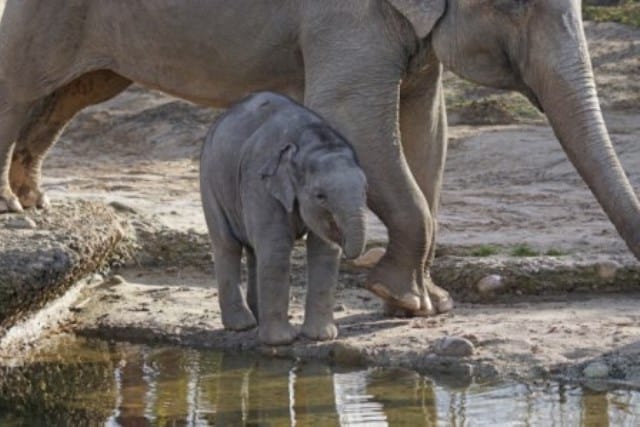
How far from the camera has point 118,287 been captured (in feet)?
33.1

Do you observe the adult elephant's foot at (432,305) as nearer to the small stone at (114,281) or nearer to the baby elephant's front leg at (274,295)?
the baby elephant's front leg at (274,295)

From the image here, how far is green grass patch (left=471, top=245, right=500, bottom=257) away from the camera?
10.2 m

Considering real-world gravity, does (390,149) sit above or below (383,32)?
below

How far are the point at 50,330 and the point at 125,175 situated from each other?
4286mm

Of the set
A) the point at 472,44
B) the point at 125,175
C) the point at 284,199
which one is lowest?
the point at 125,175

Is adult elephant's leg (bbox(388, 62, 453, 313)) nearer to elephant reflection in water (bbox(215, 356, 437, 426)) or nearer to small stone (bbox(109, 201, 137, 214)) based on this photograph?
elephant reflection in water (bbox(215, 356, 437, 426))

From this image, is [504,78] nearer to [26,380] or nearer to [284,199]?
[284,199]

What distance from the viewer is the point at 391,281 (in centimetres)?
881

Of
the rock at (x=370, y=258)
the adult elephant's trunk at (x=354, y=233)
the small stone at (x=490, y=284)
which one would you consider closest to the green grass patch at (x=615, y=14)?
the small stone at (x=490, y=284)

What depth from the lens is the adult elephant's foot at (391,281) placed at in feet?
28.9

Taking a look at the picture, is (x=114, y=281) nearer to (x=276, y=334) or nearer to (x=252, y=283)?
(x=252, y=283)

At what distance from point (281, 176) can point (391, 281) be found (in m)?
1.03

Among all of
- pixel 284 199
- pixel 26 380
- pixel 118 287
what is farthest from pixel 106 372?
pixel 118 287

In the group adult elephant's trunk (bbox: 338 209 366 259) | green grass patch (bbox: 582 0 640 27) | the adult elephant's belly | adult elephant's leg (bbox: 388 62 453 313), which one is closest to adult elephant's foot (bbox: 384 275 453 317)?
adult elephant's leg (bbox: 388 62 453 313)
